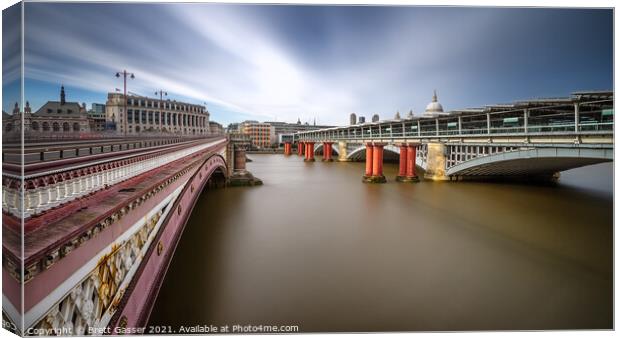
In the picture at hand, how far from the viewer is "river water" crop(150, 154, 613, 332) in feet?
10.4

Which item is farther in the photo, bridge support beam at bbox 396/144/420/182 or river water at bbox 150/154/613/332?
bridge support beam at bbox 396/144/420/182

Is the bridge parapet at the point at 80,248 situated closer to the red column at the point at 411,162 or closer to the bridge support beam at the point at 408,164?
the bridge support beam at the point at 408,164

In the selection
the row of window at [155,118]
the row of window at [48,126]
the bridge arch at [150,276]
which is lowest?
the bridge arch at [150,276]

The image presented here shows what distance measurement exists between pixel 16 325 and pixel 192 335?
4.14 feet

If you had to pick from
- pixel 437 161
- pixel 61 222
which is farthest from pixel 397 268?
pixel 437 161

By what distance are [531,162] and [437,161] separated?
3.59 meters

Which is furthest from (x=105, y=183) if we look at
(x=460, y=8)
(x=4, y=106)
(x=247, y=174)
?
(x=247, y=174)

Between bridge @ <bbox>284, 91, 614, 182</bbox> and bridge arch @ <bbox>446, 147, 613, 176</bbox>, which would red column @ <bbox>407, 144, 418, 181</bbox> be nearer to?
bridge @ <bbox>284, 91, 614, 182</bbox>

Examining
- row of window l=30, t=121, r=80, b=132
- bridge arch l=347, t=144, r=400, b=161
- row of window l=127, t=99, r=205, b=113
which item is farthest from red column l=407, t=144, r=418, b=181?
row of window l=30, t=121, r=80, b=132

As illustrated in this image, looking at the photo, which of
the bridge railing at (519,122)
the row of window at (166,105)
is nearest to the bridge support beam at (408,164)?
the bridge railing at (519,122)

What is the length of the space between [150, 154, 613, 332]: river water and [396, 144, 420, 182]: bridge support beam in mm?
4436

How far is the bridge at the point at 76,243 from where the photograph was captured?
5.06ft

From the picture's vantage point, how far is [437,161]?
12.3 m

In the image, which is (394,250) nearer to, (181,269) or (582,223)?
(181,269)
